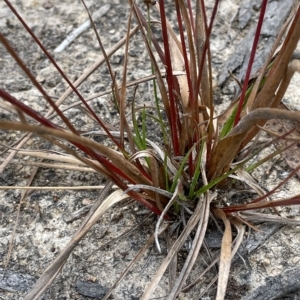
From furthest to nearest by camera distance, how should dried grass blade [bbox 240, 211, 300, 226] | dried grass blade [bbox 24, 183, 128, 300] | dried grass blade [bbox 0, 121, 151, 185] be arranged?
dried grass blade [bbox 240, 211, 300, 226] < dried grass blade [bbox 24, 183, 128, 300] < dried grass blade [bbox 0, 121, 151, 185]

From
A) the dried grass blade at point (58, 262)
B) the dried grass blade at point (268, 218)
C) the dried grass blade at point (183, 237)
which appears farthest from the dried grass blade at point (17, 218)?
the dried grass blade at point (268, 218)

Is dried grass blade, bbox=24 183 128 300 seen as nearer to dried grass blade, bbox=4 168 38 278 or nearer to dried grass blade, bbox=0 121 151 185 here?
dried grass blade, bbox=0 121 151 185

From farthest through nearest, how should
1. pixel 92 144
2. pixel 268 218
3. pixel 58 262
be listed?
pixel 268 218 → pixel 58 262 → pixel 92 144

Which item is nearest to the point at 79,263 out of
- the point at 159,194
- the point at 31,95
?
the point at 159,194

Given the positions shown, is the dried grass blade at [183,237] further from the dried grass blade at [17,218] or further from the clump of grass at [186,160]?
the dried grass blade at [17,218]

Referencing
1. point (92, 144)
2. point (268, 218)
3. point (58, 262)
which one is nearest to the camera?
point (92, 144)

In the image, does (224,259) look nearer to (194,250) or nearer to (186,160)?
(194,250)

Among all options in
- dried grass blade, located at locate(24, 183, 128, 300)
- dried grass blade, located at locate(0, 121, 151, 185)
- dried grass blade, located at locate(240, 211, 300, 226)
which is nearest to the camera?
dried grass blade, located at locate(0, 121, 151, 185)

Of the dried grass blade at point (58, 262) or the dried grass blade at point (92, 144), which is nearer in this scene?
the dried grass blade at point (92, 144)

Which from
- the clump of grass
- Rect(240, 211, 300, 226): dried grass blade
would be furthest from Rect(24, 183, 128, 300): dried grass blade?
Rect(240, 211, 300, 226): dried grass blade

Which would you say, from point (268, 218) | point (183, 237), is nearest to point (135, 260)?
point (183, 237)

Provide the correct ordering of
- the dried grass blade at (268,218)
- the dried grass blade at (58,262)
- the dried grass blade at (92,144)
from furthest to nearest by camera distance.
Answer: the dried grass blade at (268,218) < the dried grass blade at (58,262) < the dried grass blade at (92,144)
